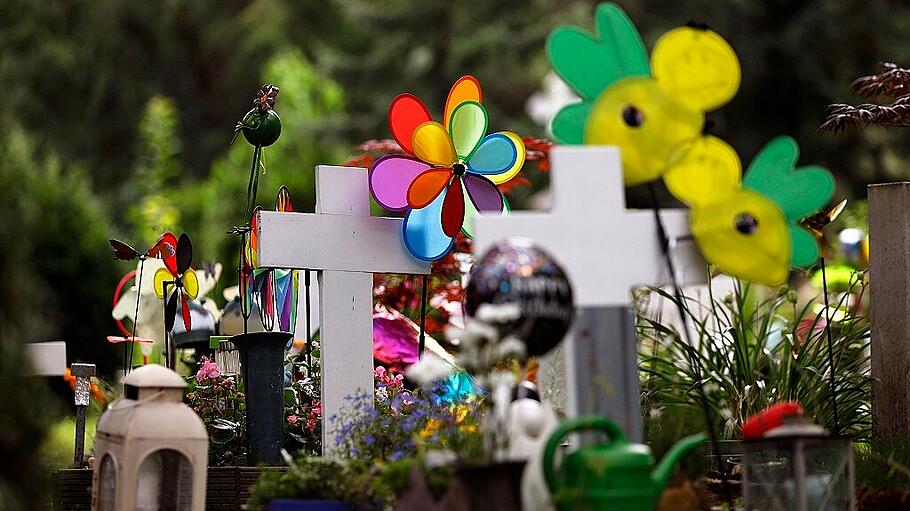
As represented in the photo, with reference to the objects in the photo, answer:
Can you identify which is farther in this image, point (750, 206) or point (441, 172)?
point (441, 172)

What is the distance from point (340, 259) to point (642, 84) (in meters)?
1.72

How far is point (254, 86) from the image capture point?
75.0 ft

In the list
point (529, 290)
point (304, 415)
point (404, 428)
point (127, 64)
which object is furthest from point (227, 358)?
point (127, 64)

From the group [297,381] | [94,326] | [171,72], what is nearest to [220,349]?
[297,381]

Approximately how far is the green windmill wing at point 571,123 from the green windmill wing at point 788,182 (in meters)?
0.50

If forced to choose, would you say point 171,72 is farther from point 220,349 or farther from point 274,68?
point 220,349

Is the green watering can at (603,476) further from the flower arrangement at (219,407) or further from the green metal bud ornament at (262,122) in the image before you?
the green metal bud ornament at (262,122)

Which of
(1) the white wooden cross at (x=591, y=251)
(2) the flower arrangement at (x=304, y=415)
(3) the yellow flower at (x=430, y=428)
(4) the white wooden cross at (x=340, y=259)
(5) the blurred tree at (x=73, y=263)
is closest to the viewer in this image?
(1) the white wooden cross at (x=591, y=251)

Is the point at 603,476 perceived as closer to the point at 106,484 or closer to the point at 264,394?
the point at 106,484

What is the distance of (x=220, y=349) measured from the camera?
5.46 metres

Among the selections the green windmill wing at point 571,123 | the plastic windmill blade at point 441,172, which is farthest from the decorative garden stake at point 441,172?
the green windmill wing at point 571,123

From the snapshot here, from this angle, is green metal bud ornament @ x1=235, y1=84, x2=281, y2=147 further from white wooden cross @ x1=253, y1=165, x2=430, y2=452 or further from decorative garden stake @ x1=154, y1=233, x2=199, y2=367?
decorative garden stake @ x1=154, y1=233, x2=199, y2=367

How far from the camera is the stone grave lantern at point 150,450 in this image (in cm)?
370

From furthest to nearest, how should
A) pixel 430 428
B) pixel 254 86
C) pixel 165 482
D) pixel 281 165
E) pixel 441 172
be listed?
pixel 254 86
pixel 281 165
pixel 441 172
pixel 430 428
pixel 165 482
